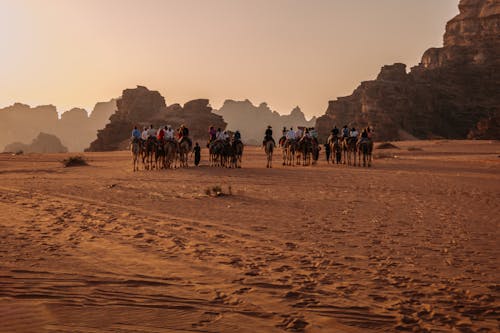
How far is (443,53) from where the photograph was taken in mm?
112812

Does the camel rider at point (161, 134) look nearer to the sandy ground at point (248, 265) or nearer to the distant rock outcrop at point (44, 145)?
the sandy ground at point (248, 265)

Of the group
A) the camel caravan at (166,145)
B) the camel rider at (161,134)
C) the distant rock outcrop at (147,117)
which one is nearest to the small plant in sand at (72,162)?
the camel caravan at (166,145)

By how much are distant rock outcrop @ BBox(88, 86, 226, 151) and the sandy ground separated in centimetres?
8315

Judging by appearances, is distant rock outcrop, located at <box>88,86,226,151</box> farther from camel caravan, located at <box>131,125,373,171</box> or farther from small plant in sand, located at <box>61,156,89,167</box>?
camel caravan, located at <box>131,125,373,171</box>

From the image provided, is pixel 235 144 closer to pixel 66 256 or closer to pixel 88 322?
pixel 66 256

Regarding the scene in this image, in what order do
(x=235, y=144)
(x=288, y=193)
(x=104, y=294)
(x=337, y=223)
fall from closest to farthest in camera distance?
(x=104, y=294), (x=337, y=223), (x=288, y=193), (x=235, y=144)

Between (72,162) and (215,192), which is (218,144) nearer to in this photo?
(215,192)

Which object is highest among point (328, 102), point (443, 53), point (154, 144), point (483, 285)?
point (443, 53)

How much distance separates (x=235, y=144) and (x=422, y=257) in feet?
70.9

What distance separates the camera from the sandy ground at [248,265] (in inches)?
190

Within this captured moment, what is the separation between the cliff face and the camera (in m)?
90.3

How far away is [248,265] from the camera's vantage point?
687cm

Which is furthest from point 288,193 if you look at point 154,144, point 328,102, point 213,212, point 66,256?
point 328,102

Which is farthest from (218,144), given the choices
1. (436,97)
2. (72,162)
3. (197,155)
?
(436,97)
